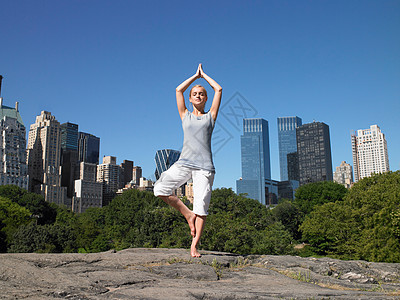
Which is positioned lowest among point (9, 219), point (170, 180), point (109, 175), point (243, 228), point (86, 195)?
point (243, 228)

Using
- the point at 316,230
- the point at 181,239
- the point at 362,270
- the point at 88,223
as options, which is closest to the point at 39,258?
the point at 362,270

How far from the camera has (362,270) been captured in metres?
8.28

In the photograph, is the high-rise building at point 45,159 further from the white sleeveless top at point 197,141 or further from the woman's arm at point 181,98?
the white sleeveless top at point 197,141

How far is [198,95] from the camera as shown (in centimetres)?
883

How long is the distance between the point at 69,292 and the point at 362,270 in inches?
247

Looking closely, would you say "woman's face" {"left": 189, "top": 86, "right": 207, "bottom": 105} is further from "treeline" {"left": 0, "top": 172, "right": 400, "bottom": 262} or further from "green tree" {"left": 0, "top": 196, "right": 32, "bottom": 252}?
"green tree" {"left": 0, "top": 196, "right": 32, "bottom": 252}

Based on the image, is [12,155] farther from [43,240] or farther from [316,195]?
[316,195]

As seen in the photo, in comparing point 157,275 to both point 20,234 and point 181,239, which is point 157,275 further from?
point 20,234

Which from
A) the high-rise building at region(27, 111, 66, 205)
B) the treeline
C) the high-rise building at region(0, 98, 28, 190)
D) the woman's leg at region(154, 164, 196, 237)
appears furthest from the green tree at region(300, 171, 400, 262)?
the high-rise building at region(27, 111, 66, 205)

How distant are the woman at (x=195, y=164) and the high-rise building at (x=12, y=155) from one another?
11698 cm

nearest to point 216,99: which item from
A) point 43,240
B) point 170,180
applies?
point 170,180

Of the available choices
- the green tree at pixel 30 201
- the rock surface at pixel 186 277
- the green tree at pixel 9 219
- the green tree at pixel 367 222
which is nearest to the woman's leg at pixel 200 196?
the rock surface at pixel 186 277

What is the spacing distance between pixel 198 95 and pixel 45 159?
155m

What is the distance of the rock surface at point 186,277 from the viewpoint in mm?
5016
